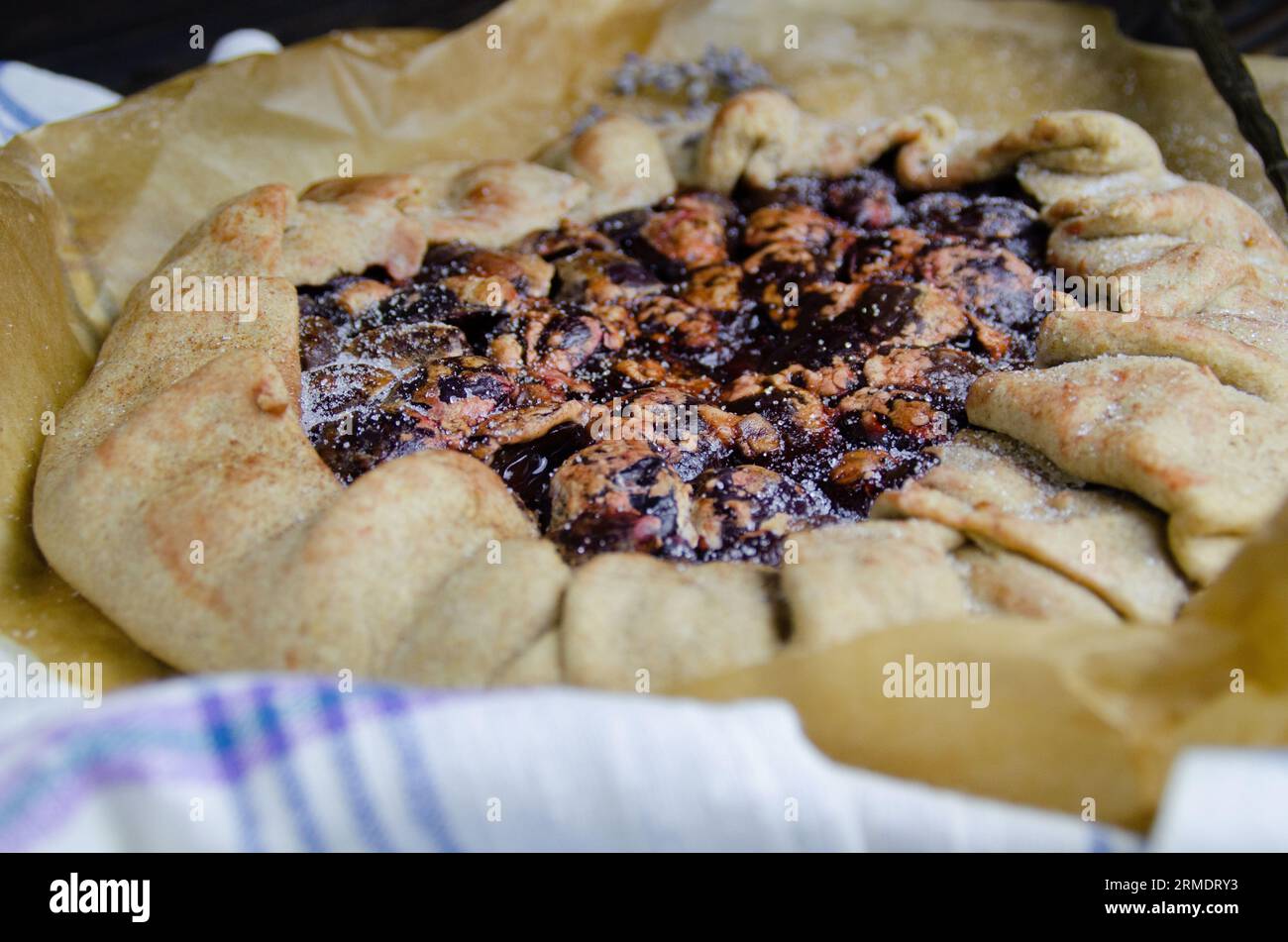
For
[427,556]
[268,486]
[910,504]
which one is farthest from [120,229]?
[910,504]

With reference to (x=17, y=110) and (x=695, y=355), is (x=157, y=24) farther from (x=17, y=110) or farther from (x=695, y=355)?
(x=695, y=355)

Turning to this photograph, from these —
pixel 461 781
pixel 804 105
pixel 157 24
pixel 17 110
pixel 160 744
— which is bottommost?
pixel 461 781

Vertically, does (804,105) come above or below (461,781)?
above

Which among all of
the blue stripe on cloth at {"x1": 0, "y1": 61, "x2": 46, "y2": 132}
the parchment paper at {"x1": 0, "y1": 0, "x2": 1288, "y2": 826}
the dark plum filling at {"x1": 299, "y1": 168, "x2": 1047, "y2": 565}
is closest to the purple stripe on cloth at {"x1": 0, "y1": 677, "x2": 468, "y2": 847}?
the parchment paper at {"x1": 0, "y1": 0, "x2": 1288, "y2": 826}

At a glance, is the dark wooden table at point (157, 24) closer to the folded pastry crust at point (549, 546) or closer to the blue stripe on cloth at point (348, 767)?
the folded pastry crust at point (549, 546)

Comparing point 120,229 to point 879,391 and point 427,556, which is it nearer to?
point 427,556

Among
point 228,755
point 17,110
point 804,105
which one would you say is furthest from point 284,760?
point 804,105

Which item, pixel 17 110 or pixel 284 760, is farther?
pixel 17 110

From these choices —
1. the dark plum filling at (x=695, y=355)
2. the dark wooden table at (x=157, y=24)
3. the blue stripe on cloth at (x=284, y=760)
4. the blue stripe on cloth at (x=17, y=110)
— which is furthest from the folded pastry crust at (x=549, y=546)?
the dark wooden table at (x=157, y=24)
